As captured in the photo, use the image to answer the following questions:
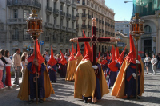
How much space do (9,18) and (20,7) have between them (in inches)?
97.1

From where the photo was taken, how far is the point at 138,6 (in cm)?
3872

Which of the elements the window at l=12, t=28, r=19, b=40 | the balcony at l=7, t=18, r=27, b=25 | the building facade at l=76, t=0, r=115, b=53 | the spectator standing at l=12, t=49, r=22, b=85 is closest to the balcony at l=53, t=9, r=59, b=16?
the balcony at l=7, t=18, r=27, b=25

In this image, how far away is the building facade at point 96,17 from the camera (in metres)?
54.9

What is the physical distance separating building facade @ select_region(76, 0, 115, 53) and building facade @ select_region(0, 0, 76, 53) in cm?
904

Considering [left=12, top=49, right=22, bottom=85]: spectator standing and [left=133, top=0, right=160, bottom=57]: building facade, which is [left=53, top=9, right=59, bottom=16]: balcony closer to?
[left=133, top=0, right=160, bottom=57]: building facade

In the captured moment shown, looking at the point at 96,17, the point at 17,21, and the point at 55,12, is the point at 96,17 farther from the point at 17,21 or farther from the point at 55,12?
the point at 17,21

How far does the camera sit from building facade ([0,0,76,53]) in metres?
35.4

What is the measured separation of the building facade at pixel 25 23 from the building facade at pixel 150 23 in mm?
13685

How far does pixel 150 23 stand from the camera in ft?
118

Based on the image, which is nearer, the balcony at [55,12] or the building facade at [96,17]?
the balcony at [55,12]

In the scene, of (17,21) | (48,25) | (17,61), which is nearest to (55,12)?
(48,25)

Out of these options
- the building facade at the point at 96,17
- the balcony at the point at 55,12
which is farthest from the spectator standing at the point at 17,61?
the building facade at the point at 96,17

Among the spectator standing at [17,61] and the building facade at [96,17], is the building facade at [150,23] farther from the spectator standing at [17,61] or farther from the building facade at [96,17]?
the spectator standing at [17,61]

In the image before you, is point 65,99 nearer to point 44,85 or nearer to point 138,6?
point 44,85
